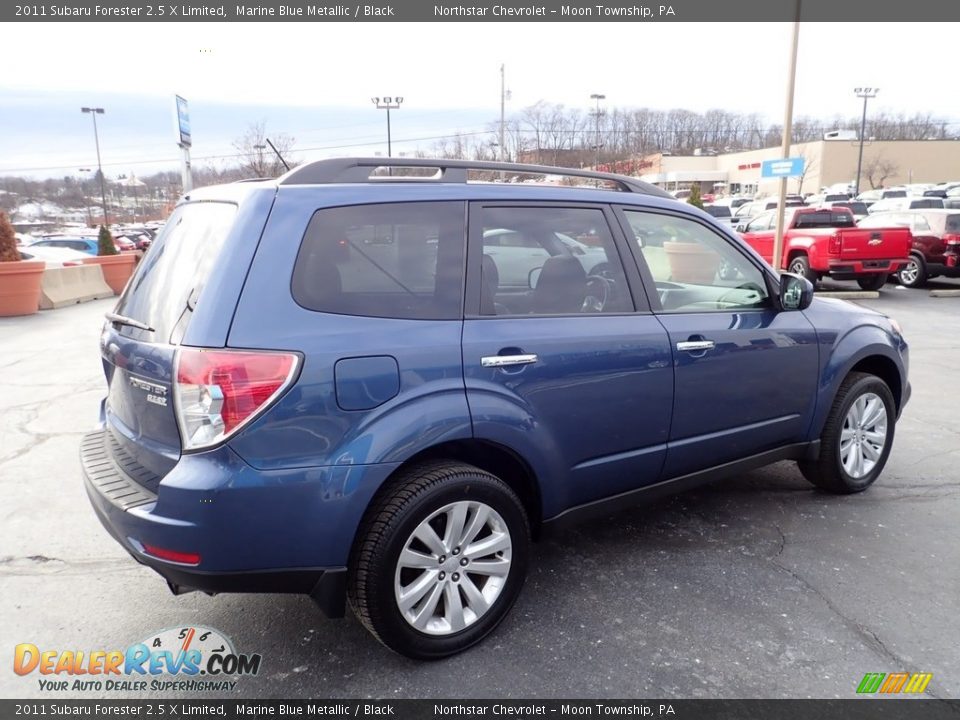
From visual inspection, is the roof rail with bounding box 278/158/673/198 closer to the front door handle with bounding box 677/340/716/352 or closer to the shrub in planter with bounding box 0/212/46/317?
the front door handle with bounding box 677/340/716/352

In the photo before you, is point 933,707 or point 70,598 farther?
point 70,598

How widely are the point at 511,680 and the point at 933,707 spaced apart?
154cm

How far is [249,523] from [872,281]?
617 inches

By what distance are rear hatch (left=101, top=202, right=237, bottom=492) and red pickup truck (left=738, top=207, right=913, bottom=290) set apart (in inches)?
548

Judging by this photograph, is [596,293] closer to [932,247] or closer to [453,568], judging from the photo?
[453,568]

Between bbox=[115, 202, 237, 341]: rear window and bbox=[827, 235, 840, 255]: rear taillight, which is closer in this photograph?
bbox=[115, 202, 237, 341]: rear window

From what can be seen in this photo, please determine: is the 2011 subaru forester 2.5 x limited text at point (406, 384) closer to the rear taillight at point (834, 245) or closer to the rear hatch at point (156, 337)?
the rear hatch at point (156, 337)

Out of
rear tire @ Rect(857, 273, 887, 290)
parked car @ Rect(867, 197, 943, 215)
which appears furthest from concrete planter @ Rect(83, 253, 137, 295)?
parked car @ Rect(867, 197, 943, 215)

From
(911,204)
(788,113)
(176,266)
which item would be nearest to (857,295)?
(788,113)

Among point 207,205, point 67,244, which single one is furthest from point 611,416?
Result: point 67,244

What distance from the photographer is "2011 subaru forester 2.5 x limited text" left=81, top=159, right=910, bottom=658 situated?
2373 millimetres

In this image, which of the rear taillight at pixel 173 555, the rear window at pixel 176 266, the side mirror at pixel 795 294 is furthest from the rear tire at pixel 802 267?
the rear taillight at pixel 173 555

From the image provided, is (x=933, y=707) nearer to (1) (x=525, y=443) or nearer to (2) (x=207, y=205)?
(1) (x=525, y=443)

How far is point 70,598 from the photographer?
328cm
